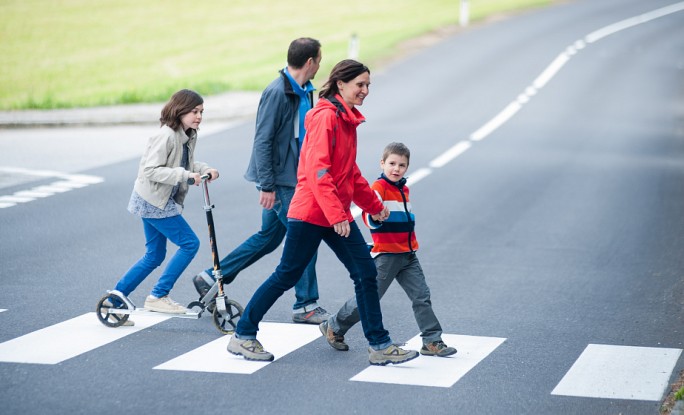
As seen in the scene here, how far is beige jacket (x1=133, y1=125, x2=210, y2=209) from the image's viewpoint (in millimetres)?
8344

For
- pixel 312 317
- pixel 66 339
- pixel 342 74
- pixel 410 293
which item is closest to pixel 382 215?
pixel 410 293

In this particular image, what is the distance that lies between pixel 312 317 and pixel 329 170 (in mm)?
2006

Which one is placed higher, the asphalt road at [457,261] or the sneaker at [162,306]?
the sneaker at [162,306]

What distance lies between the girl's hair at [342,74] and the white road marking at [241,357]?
1899 mm

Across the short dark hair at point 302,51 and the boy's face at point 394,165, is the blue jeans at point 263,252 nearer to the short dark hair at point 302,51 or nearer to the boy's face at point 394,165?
the short dark hair at point 302,51

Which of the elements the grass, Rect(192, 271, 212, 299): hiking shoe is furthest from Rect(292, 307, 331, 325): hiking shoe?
the grass

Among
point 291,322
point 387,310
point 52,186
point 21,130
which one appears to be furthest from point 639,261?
point 21,130

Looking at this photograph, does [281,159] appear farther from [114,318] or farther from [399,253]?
[114,318]

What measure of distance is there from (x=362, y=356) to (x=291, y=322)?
117cm

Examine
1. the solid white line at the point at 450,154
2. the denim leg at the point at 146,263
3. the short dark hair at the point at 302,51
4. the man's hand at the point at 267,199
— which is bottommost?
the solid white line at the point at 450,154

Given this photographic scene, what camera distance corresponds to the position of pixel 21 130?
2241 centimetres

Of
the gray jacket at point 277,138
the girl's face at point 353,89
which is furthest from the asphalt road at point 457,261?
the girl's face at point 353,89

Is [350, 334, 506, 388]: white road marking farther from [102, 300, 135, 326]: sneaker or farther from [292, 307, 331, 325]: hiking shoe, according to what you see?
[102, 300, 135, 326]: sneaker

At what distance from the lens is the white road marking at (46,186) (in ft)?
48.4
